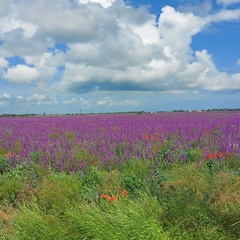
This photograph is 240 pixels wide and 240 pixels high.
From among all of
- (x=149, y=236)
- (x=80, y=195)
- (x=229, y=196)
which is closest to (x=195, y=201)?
(x=229, y=196)

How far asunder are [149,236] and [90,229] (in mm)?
710

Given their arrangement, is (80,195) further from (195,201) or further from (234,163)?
(234,163)

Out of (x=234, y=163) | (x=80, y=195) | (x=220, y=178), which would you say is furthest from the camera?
(x=234, y=163)

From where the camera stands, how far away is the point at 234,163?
6574 millimetres

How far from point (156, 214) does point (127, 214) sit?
35cm

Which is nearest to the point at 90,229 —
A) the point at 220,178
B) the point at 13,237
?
the point at 13,237

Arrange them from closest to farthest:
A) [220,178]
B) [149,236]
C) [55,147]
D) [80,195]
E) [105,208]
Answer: [149,236] < [105,208] < [220,178] < [80,195] < [55,147]

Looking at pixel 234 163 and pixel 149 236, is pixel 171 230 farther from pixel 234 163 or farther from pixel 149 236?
pixel 234 163

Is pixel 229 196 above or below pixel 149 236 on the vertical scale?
A: above

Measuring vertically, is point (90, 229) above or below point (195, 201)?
below

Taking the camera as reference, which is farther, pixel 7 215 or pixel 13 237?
pixel 7 215

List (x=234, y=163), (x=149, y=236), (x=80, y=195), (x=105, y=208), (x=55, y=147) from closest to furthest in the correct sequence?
(x=149, y=236) → (x=105, y=208) → (x=80, y=195) → (x=234, y=163) → (x=55, y=147)

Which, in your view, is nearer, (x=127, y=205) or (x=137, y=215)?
(x=137, y=215)

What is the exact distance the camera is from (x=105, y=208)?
13.6 feet
